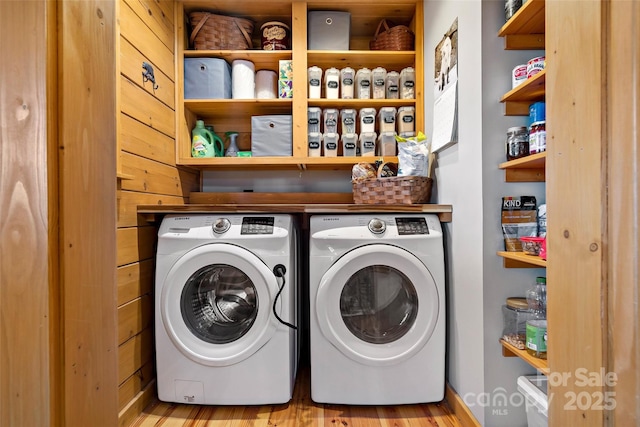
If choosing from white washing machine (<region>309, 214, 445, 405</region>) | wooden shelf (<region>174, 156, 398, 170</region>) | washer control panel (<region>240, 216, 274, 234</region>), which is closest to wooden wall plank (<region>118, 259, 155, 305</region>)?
washer control panel (<region>240, 216, 274, 234</region>)

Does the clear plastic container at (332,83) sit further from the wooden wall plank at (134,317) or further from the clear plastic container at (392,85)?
the wooden wall plank at (134,317)

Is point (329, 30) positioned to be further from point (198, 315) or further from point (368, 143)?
point (198, 315)

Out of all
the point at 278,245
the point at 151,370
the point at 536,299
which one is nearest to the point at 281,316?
the point at 278,245

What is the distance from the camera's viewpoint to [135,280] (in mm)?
1466

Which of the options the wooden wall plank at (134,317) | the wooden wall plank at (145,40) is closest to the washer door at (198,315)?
the wooden wall plank at (134,317)

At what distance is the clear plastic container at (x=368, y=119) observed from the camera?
1940 millimetres

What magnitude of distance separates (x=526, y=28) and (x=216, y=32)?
1602mm

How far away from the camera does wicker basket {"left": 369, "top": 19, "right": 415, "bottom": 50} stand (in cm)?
192

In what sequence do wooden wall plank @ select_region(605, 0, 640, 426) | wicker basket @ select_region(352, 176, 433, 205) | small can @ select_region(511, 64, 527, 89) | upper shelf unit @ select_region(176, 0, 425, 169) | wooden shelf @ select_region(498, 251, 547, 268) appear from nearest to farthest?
wooden wall plank @ select_region(605, 0, 640, 426)
wooden shelf @ select_region(498, 251, 547, 268)
small can @ select_region(511, 64, 527, 89)
wicker basket @ select_region(352, 176, 433, 205)
upper shelf unit @ select_region(176, 0, 425, 169)

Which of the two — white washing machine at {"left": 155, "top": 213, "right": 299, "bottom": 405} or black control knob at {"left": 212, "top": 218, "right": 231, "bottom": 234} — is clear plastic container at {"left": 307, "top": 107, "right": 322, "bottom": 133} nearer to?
white washing machine at {"left": 155, "top": 213, "right": 299, "bottom": 405}

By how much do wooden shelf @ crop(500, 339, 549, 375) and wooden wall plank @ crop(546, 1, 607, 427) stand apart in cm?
41

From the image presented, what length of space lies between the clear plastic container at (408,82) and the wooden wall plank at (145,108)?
1368 millimetres

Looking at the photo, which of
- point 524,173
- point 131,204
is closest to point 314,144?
point 131,204

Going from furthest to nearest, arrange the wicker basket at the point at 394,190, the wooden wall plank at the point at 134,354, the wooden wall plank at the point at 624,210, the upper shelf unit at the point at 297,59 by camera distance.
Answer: the upper shelf unit at the point at 297,59 → the wicker basket at the point at 394,190 → the wooden wall plank at the point at 134,354 → the wooden wall plank at the point at 624,210
